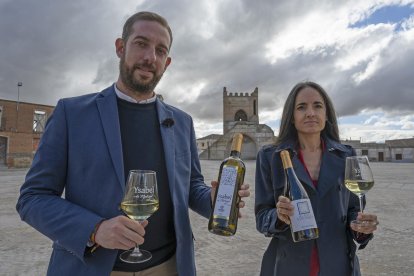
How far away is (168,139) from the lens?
80.8 inches

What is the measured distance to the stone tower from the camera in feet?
216

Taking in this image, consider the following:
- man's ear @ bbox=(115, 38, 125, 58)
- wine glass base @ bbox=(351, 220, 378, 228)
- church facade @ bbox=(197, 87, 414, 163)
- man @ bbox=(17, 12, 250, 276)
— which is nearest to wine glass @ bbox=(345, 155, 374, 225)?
wine glass base @ bbox=(351, 220, 378, 228)

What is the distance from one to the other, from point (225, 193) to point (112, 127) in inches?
30.4

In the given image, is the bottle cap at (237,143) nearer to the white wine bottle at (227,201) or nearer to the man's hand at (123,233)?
the white wine bottle at (227,201)

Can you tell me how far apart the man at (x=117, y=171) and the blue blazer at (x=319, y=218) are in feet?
1.59

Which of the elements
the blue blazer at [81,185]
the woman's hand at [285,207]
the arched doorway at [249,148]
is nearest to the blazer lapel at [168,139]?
the blue blazer at [81,185]

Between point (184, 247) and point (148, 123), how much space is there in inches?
31.8

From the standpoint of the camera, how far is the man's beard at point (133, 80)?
195 cm

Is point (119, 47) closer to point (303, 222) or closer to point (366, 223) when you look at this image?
point (303, 222)

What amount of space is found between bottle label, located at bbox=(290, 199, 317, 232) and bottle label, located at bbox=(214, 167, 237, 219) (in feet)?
1.36

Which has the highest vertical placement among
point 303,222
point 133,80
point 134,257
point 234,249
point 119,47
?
point 119,47

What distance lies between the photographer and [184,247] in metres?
1.96

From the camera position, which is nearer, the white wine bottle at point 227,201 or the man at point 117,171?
the man at point 117,171

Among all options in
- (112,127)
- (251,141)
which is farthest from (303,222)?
(251,141)
